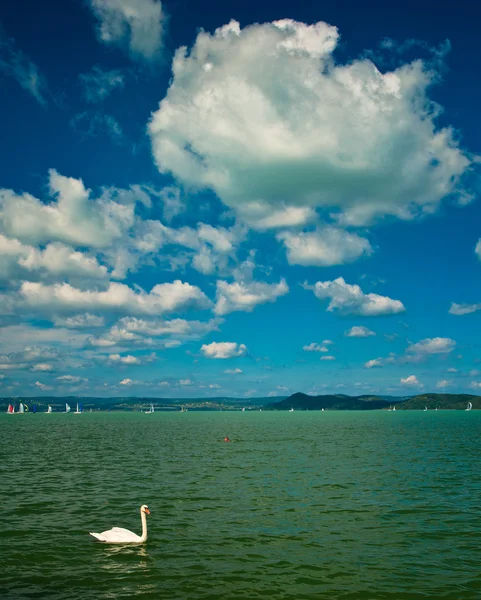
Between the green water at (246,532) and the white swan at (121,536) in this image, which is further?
the white swan at (121,536)

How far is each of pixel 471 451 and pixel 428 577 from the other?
240ft

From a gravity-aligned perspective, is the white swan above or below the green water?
above

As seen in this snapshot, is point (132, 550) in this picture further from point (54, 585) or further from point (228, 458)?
point (228, 458)

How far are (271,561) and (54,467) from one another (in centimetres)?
4744

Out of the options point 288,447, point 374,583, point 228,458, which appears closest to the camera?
point 374,583

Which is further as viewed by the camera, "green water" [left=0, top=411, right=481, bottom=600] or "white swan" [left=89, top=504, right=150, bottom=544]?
"white swan" [left=89, top=504, right=150, bottom=544]

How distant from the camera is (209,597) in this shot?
2311 centimetres

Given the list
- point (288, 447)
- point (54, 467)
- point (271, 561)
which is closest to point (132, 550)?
point (271, 561)

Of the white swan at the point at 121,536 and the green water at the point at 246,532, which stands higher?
the white swan at the point at 121,536

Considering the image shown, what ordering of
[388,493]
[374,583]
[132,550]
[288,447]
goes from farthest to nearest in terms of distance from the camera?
1. [288,447]
2. [388,493]
3. [132,550]
4. [374,583]

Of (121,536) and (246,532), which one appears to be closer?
(121,536)

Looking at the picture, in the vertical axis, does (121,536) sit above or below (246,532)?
above

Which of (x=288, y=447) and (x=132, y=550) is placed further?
(x=288, y=447)

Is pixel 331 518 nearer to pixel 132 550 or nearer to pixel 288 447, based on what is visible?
pixel 132 550
